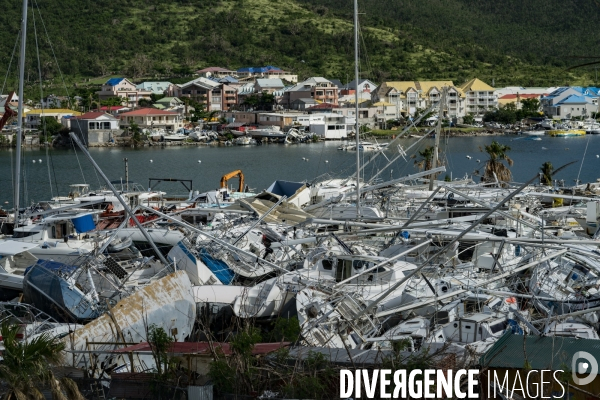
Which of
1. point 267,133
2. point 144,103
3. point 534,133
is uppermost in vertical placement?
point 144,103

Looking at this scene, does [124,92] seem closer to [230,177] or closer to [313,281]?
[230,177]

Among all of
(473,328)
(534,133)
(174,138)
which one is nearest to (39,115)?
(174,138)

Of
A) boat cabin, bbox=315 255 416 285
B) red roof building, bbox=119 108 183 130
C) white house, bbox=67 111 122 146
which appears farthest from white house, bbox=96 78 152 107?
boat cabin, bbox=315 255 416 285

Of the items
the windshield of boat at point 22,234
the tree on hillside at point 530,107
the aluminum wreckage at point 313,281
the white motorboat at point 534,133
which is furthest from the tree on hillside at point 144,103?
the aluminum wreckage at point 313,281

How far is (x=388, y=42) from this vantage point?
110m

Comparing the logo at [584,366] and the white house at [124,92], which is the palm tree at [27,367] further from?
the white house at [124,92]

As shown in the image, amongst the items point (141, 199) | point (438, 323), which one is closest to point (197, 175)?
point (141, 199)

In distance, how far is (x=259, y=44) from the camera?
116375 millimetres

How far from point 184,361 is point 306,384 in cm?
143

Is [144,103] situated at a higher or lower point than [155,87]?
lower

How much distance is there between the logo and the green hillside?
8780 cm

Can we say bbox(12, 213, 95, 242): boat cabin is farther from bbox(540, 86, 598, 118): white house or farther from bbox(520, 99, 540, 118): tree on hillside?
bbox(540, 86, 598, 118): white house

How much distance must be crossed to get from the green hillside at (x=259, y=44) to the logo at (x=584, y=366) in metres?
87.8

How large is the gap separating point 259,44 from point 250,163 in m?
65.8
